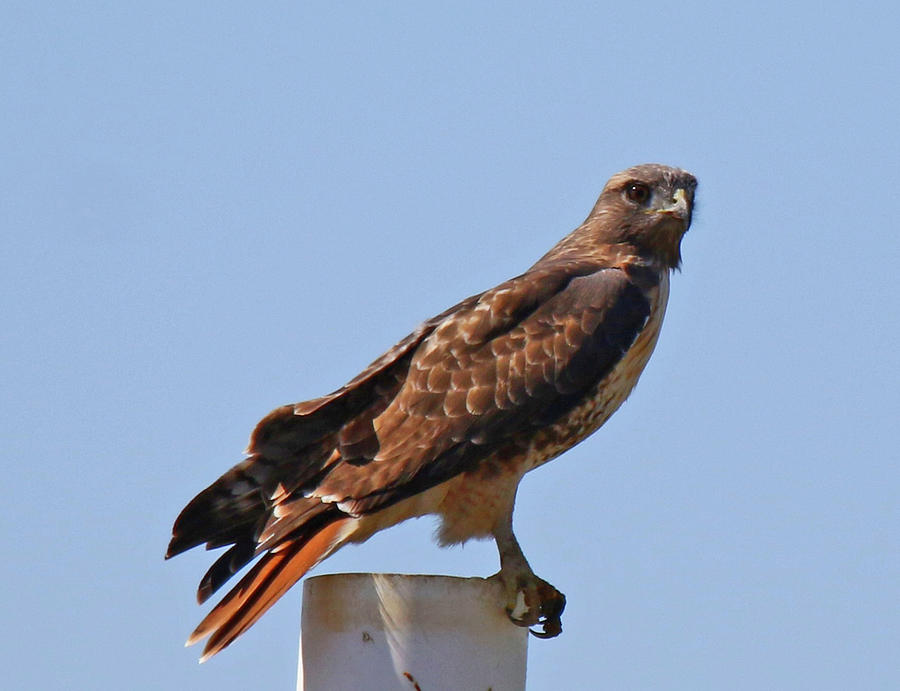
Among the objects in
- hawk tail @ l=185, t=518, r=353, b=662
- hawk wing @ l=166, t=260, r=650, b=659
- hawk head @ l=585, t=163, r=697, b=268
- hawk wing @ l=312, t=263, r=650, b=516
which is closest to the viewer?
hawk tail @ l=185, t=518, r=353, b=662

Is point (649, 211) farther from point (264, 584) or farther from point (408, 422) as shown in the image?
point (264, 584)

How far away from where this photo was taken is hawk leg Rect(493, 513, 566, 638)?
14.6ft

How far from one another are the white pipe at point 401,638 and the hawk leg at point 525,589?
0.43 metres

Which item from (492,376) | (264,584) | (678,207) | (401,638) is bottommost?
(401,638)

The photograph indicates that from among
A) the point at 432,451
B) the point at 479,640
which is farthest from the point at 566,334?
the point at 479,640

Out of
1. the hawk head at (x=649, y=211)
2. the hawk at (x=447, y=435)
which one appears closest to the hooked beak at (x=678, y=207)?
the hawk head at (x=649, y=211)

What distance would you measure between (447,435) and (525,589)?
614 mm

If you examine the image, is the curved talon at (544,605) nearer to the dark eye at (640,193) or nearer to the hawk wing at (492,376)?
the hawk wing at (492,376)

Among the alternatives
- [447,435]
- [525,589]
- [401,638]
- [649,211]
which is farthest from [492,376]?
[401,638]

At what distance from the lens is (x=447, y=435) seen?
4.96 metres

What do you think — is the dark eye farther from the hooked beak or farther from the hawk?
the hawk

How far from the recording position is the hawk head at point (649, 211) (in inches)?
233

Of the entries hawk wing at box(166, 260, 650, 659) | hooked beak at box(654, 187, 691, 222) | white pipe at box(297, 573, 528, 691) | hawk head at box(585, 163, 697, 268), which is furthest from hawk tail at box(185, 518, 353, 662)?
hooked beak at box(654, 187, 691, 222)

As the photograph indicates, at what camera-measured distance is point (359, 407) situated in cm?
507
